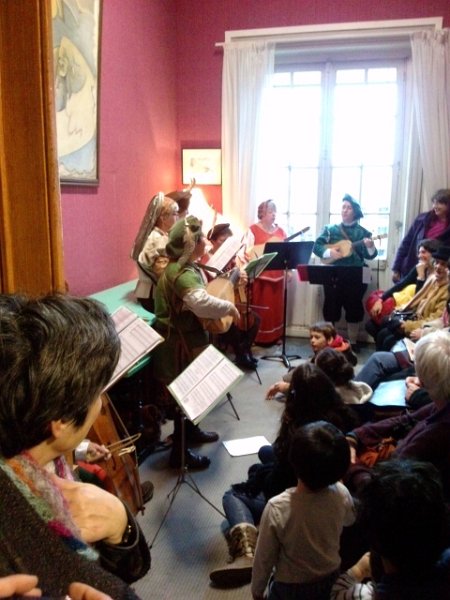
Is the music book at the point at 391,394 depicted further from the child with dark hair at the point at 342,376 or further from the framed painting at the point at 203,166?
the framed painting at the point at 203,166

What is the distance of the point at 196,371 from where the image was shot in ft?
6.65

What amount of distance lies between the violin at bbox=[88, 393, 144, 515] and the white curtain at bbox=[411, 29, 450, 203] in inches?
140

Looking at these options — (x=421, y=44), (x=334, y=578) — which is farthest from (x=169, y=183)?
(x=334, y=578)

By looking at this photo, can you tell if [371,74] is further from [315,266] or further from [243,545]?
[243,545]

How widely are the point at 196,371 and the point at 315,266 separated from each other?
2.51m

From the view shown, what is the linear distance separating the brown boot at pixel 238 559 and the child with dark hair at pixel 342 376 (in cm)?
78

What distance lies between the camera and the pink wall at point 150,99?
129 inches

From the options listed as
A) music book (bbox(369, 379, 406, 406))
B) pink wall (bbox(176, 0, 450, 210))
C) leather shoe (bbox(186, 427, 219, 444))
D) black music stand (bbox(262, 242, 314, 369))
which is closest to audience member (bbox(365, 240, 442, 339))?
black music stand (bbox(262, 242, 314, 369))

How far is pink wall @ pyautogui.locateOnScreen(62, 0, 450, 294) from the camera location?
328 cm

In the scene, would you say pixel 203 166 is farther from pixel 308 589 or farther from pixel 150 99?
pixel 308 589

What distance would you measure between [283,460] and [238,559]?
43cm

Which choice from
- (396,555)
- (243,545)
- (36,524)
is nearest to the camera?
(36,524)

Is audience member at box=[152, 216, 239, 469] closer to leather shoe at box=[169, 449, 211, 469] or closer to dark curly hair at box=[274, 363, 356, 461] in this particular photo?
leather shoe at box=[169, 449, 211, 469]

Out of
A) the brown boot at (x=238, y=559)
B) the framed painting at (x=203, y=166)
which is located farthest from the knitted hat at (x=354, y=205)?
the brown boot at (x=238, y=559)
